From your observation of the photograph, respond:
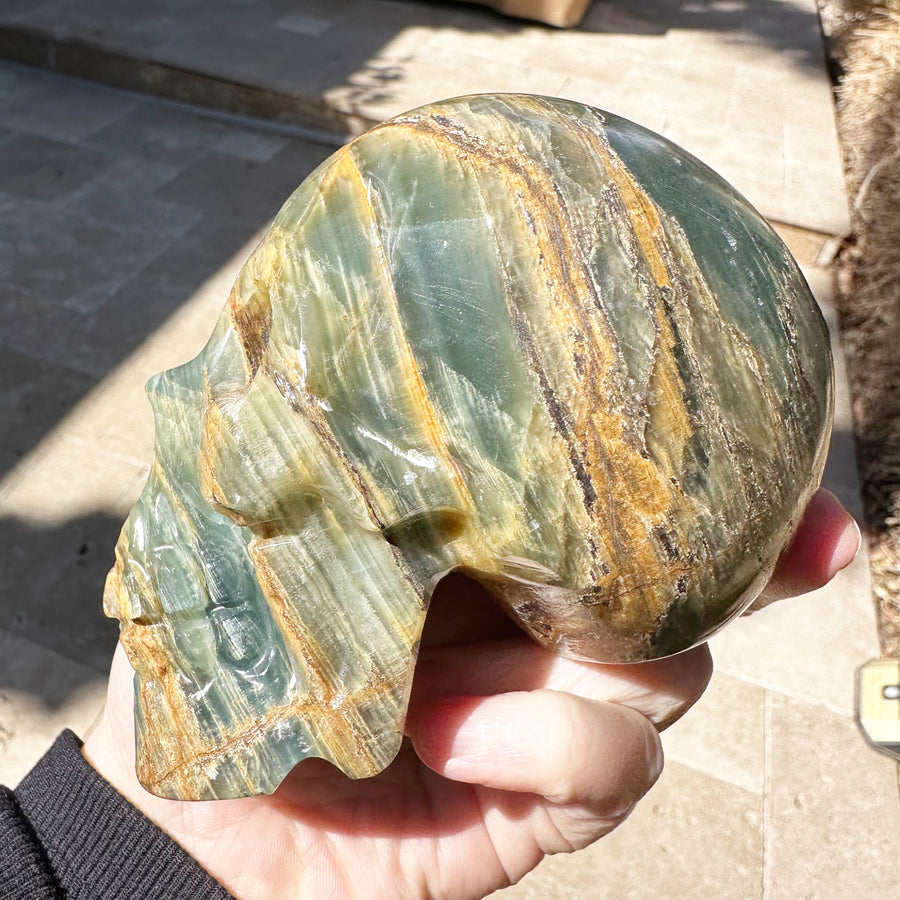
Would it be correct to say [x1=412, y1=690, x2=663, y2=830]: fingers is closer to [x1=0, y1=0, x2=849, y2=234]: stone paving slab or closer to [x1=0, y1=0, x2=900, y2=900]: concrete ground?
[x1=0, y1=0, x2=900, y2=900]: concrete ground

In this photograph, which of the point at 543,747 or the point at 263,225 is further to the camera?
the point at 263,225

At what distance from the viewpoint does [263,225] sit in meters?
4.77

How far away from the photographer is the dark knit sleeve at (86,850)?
151 centimetres

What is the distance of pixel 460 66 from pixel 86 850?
598 cm

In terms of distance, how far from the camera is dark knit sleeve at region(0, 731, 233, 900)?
151 cm

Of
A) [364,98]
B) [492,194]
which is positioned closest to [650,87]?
[364,98]

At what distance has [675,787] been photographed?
8.76 feet

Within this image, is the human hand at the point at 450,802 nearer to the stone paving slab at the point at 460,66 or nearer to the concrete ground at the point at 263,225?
the concrete ground at the point at 263,225

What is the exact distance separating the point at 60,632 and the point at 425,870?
6.25ft

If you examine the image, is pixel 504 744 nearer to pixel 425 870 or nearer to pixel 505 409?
pixel 425 870

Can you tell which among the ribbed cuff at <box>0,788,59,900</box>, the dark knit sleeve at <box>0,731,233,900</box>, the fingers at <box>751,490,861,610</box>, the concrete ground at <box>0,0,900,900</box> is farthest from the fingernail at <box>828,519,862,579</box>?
the ribbed cuff at <box>0,788,59,900</box>

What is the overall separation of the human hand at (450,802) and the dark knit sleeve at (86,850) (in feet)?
0.16

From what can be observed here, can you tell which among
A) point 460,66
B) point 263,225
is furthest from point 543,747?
point 460,66

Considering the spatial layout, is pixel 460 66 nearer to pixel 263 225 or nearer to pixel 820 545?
pixel 263 225
